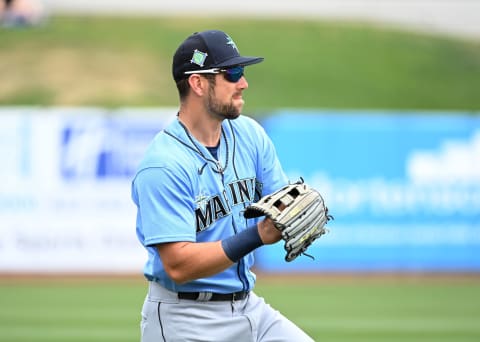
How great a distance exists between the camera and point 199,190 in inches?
207

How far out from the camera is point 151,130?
15.7 metres

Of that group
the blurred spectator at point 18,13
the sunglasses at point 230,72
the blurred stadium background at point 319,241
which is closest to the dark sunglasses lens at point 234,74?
the sunglasses at point 230,72

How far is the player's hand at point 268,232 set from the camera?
4.84 metres

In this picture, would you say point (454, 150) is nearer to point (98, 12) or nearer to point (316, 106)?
point (316, 106)

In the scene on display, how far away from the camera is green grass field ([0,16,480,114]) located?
26.5m

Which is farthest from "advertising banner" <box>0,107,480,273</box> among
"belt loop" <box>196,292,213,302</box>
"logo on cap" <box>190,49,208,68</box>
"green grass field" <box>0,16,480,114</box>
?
"logo on cap" <box>190,49,208,68</box>

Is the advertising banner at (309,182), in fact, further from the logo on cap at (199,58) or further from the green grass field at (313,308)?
the logo on cap at (199,58)

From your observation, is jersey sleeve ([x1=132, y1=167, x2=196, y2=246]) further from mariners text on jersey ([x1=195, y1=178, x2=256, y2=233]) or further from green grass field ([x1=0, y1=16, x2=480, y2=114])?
green grass field ([x1=0, y1=16, x2=480, y2=114])

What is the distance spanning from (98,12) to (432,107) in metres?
11.4

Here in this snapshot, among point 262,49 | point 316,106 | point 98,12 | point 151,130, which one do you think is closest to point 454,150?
point 151,130

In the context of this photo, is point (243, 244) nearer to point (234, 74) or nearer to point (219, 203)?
point (219, 203)

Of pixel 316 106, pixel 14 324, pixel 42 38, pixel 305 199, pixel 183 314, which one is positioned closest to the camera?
pixel 305 199

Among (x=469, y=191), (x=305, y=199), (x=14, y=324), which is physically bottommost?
(x=14, y=324)

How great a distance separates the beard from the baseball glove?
0.57m
